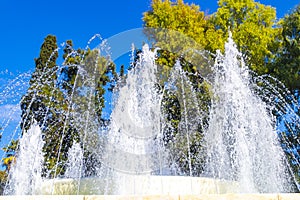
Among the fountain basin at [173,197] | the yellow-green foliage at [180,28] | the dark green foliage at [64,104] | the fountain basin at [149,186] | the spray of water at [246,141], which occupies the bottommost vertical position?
the fountain basin at [173,197]

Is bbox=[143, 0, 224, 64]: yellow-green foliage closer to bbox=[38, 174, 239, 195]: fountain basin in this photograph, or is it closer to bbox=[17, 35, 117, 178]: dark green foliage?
bbox=[17, 35, 117, 178]: dark green foliage

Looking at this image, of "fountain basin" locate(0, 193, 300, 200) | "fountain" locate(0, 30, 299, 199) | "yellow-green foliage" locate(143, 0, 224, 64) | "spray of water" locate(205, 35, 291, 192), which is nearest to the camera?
"fountain basin" locate(0, 193, 300, 200)

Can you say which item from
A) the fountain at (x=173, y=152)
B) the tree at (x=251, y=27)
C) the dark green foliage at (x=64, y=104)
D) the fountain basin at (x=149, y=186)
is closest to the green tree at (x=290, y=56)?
the tree at (x=251, y=27)

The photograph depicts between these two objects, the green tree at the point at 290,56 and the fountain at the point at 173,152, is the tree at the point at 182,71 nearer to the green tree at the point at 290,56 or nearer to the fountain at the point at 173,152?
the fountain at the point at 173,152

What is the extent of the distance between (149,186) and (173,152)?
7.33m

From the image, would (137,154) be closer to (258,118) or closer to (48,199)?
(258,118)

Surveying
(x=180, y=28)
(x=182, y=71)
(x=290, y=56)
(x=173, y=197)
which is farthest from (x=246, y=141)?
(x=180, y=28)

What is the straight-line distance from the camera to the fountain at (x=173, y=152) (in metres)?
6.02

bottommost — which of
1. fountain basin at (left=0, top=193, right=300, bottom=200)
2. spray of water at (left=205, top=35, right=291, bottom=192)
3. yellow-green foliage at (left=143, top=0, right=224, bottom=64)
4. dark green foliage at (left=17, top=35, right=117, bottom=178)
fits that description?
fountain basin at (left=0, top=193, right=300, bottom=200)

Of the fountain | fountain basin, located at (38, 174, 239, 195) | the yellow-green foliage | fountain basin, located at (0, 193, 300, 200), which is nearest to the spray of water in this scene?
the fountain

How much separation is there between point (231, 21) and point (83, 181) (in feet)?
42.0

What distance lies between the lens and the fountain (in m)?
6.02

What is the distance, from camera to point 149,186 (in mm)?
5695

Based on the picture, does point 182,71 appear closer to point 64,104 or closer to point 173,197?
point 64,104
